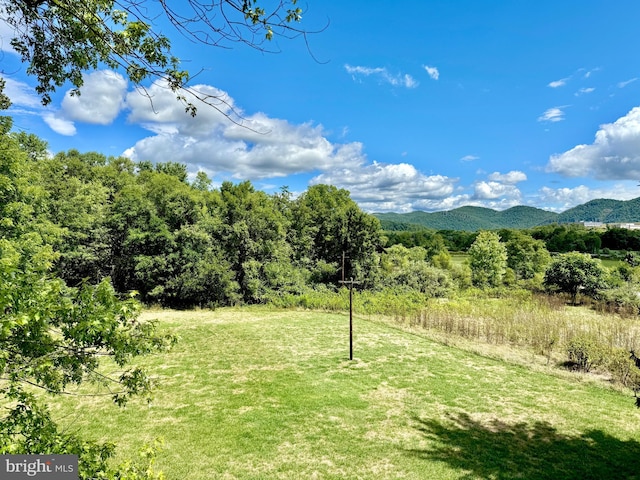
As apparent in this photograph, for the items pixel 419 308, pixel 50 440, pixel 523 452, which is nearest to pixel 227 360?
pixel 523 452

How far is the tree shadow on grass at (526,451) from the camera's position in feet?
16.3

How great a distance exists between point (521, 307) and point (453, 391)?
10996 mm

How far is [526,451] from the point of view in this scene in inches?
218

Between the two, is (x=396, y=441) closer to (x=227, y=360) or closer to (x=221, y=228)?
(x=227, y=360)

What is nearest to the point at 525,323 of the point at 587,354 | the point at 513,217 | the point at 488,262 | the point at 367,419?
the point at 587,354

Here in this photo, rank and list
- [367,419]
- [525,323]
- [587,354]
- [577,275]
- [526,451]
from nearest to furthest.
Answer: [526,451] < [367,419] < [587,354] < [525,323] < [577,275]

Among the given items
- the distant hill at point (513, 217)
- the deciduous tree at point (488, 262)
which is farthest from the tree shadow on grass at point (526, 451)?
the distant hill at point (513, 217)

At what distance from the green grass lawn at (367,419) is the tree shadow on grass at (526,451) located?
2 cm

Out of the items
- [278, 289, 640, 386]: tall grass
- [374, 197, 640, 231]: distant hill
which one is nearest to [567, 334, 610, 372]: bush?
[278, 289, 640, 386]: tall grass

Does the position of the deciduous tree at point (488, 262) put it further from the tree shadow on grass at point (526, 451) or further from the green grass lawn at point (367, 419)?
the tree shadow on grass at point (526, 451)

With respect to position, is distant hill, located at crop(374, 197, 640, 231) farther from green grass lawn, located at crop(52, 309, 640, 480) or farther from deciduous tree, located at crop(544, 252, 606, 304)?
green grass lawn, located at crop(52, 309, 640, 480)

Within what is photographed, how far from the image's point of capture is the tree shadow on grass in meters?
4.98

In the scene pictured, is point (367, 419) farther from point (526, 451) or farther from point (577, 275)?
point (577, 275)

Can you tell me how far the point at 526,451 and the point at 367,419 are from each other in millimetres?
2713
